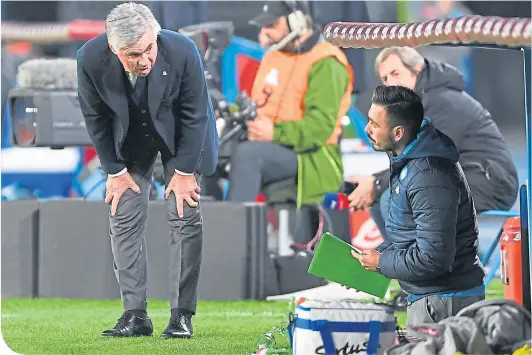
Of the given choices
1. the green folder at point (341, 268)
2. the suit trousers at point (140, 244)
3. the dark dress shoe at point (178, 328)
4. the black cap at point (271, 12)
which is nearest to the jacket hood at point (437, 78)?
the black cap at point (271, 12)

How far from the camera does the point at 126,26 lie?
4844 mm

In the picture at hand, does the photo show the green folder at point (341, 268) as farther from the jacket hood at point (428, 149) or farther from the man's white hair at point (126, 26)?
the man's white hair at point (126, 26)

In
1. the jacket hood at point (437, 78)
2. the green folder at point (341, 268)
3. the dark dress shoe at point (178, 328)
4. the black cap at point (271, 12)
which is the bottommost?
the dark dress shoe at point (178, 328)

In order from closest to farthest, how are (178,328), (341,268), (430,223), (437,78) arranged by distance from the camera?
(430,223) → (341,268) → (178,328) → (437,78)

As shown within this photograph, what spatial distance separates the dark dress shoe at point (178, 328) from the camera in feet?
16.6

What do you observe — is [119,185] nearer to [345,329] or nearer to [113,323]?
[113,323]

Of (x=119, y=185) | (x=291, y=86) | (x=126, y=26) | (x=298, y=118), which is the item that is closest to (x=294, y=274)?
(x=298, y=118)

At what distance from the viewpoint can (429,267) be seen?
3918mm

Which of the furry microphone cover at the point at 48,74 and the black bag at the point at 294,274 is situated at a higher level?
the furry microphone cover at the point at 48,74

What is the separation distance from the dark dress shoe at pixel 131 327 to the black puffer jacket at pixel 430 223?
1.43 metres

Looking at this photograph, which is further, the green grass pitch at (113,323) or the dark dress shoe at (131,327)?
the dark dress shoe at (131,327)

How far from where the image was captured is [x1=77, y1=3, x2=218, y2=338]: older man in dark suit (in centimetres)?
495

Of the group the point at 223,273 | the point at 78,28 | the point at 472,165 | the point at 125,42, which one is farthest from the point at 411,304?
the point at 78,28

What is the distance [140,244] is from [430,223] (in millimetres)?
1808
